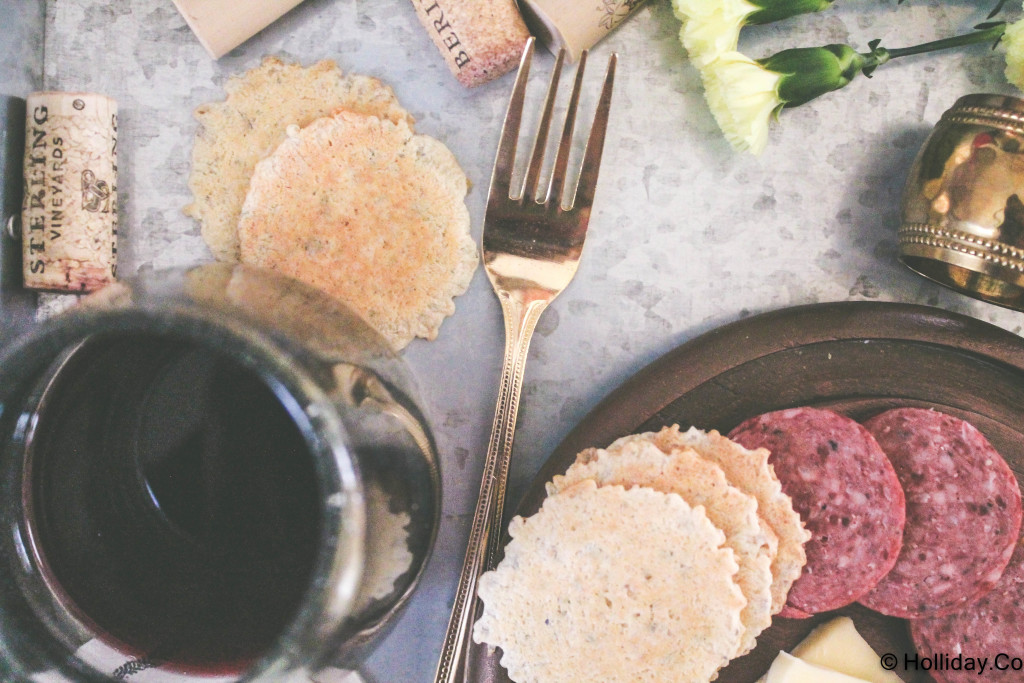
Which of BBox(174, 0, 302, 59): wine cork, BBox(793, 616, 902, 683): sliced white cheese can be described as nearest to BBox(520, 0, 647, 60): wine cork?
BBox(174, 0, 302, 59): wine cork

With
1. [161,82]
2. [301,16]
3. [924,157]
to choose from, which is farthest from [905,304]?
[161,82]

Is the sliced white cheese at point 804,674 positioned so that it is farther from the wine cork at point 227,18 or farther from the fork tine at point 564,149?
the wine cork at point 227,18

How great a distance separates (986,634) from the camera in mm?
708

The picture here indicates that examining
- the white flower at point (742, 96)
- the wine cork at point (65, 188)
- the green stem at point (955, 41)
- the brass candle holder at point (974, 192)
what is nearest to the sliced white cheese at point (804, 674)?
the brass candle holder at point (974, 192)

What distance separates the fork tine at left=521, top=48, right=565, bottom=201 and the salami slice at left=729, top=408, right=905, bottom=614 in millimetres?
357

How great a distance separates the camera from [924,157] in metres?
0.70

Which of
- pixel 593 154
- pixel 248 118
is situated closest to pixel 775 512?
pixel 593 154

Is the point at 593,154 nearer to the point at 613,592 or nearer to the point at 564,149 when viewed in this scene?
the point at 564,149

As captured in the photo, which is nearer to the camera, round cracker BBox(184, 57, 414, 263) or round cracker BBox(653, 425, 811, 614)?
round cracker BBox(653, 425, 811, 614)

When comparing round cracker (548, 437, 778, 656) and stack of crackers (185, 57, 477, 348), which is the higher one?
stack of crackers (185, 57, 477, 348)

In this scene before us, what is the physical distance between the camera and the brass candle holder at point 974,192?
65cm

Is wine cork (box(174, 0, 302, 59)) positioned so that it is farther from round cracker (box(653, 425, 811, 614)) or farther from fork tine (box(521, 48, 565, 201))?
round cracker (box(653, 425, 811, 614))

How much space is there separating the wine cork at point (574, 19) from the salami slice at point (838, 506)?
1.49ft

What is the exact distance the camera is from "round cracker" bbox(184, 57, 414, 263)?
0.75m
